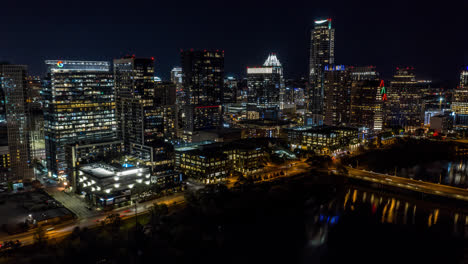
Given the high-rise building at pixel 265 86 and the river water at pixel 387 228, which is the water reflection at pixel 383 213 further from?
the high-rise building at pixel 265 86

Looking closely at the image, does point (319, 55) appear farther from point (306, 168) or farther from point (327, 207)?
point (327, 207)

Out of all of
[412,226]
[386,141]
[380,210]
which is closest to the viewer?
[412,226]

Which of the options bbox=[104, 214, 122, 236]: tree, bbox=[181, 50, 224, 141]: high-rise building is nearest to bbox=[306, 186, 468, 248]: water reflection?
bbox=[104, 214, 122, 236]: tree

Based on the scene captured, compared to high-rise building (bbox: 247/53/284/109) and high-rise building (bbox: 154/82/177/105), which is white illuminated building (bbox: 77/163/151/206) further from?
high-rise building (bbox: 247/53/284/109)

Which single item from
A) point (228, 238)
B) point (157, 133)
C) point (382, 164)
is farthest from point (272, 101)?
point (228, 238)

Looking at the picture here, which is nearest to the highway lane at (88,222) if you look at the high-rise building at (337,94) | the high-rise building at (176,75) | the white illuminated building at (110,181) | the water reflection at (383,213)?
the white illuminated building at (110,181)
